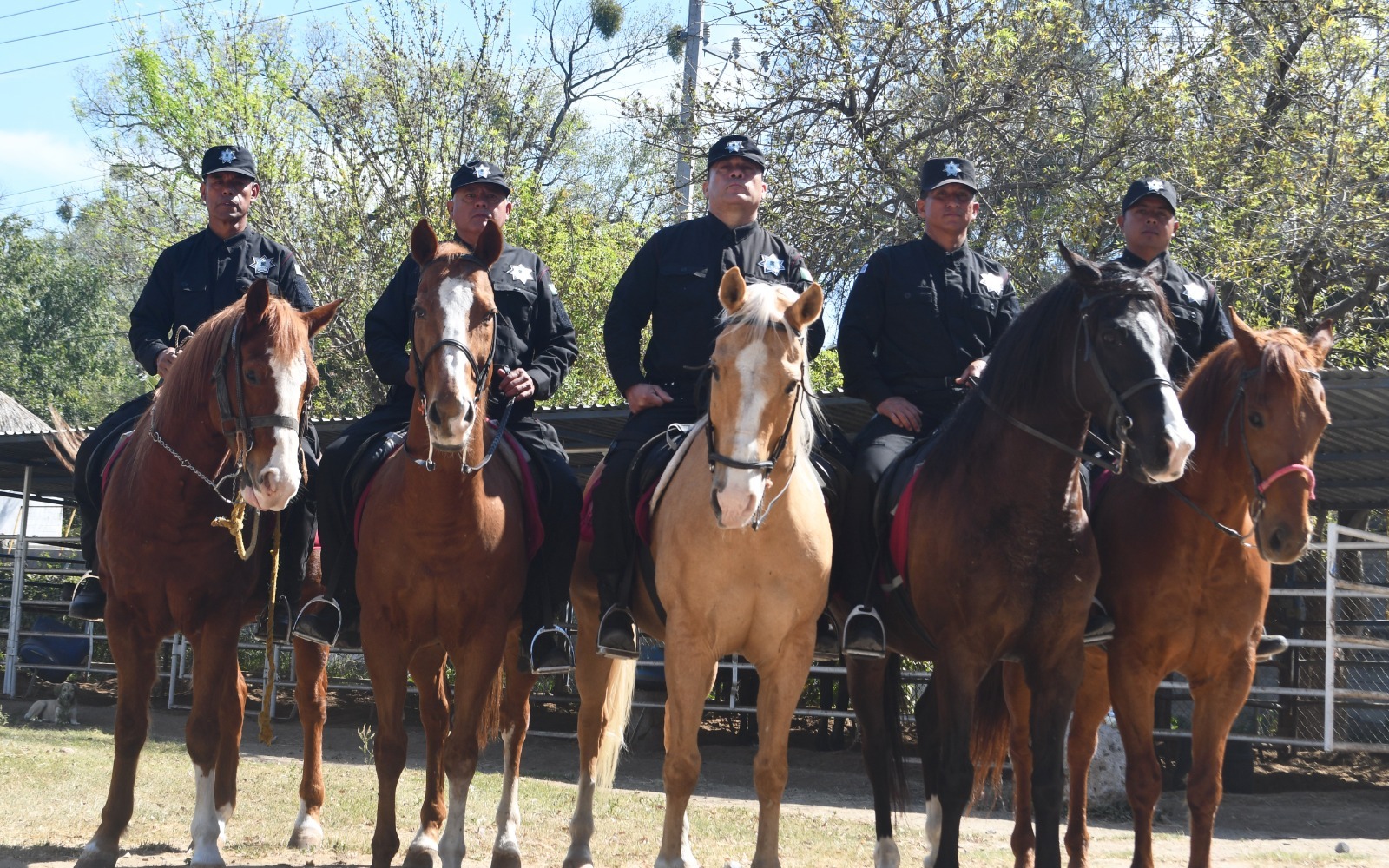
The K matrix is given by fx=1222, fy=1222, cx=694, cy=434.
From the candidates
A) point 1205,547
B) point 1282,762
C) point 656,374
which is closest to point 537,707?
point 1282,762

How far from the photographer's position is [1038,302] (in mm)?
5258

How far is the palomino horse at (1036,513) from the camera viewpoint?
490 centimetres

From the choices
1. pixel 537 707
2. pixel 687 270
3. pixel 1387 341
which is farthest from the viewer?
pixel 537 707

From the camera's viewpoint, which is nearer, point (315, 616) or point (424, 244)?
point (424, 244)

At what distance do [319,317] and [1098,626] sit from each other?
12.8 ft

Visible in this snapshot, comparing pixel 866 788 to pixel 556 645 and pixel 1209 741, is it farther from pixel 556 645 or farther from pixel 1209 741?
pixel 556 645

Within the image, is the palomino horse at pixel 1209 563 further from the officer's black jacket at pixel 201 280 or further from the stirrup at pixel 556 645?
the officer's black jacket at pixel 201 280

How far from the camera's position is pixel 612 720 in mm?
6535

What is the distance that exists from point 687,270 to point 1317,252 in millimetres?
8879

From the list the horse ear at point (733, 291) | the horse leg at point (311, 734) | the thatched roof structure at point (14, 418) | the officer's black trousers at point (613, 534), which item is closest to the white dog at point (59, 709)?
the horse leg at point (311, 734)

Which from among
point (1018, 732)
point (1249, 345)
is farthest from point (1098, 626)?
point (1249, 345)

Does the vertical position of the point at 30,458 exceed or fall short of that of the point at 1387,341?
it falls short

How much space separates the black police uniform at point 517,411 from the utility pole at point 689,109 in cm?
757

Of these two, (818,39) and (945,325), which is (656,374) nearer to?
(945,325)
